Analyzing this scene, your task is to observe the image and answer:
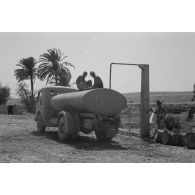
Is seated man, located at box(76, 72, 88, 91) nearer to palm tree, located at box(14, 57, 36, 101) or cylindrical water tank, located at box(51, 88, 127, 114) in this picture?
cylindrical water tank, located at box(51, 88, 127, 114)

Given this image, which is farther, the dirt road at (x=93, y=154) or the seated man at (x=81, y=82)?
the seated man at (x=81, y=82)

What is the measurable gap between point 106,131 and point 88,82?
210cm

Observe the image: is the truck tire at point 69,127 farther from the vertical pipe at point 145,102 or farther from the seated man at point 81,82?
the vertical pipe at point 145,102

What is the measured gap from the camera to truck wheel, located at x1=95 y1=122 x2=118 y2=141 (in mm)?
10305

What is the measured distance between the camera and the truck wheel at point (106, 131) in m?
10.3

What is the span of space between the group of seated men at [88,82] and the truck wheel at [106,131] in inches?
61.7

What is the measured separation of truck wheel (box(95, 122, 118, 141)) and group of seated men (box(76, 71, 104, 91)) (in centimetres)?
157

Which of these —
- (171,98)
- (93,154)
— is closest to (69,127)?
(93,154)

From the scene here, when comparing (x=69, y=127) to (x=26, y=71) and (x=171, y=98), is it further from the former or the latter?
(x=171, y=98)

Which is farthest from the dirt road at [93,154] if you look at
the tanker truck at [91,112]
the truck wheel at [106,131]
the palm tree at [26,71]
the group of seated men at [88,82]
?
the palm tree at [26,71]

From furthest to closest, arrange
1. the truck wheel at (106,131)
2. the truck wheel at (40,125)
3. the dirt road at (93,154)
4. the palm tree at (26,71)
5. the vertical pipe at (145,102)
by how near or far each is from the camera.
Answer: the palm tree at (26,71)
the truck wheel at (40,125)
the vertical pipe at (145,102)
the truck wheel at (106,131)
the dirt road at (93,154)

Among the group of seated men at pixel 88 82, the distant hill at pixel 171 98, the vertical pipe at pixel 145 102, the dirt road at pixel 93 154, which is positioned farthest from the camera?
the distant hill at pixel 171 98

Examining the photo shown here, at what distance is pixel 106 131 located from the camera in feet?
35.1

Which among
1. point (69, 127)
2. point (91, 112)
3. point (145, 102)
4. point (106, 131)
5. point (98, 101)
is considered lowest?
point (106, 131)
